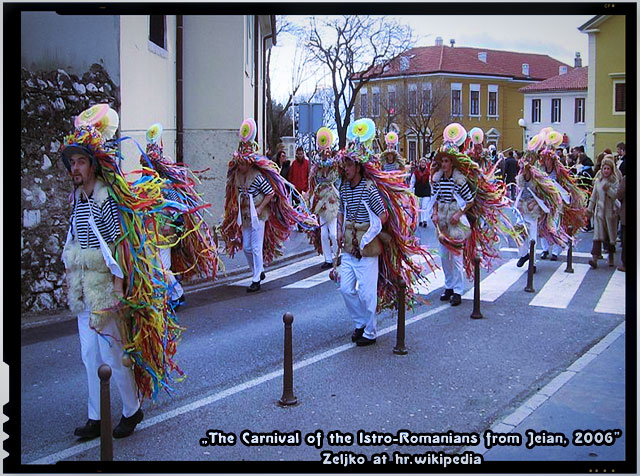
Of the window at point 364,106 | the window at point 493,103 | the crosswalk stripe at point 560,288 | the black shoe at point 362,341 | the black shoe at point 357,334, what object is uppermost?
the window at point 493,103

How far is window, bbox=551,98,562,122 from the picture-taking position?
45.0ft

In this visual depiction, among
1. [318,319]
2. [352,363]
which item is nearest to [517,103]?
[318,319]

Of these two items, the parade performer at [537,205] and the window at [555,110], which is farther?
the window at [555,110]

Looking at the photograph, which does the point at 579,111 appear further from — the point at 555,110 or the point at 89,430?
the point at 89,430

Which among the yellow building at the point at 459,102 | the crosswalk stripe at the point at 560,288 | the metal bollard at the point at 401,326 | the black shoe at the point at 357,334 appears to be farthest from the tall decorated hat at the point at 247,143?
Answer: the crosswalk stripe at the point at 560,288

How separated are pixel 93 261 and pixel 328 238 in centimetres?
780

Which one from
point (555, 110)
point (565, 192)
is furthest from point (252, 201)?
point (555, 110)

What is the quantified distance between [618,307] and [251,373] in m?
5.29

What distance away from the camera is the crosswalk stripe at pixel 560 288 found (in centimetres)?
1034

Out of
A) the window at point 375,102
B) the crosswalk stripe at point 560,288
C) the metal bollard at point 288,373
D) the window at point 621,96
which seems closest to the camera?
→ the window at point 621,96

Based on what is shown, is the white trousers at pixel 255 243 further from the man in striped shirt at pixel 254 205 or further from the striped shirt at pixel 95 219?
the striped shirt at pixel 95 219

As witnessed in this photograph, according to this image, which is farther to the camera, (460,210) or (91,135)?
(460,210)

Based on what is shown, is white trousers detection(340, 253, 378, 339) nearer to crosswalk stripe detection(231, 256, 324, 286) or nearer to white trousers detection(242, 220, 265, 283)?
white trousers detection(242, 220, 265, 283)

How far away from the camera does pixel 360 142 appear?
799cm
